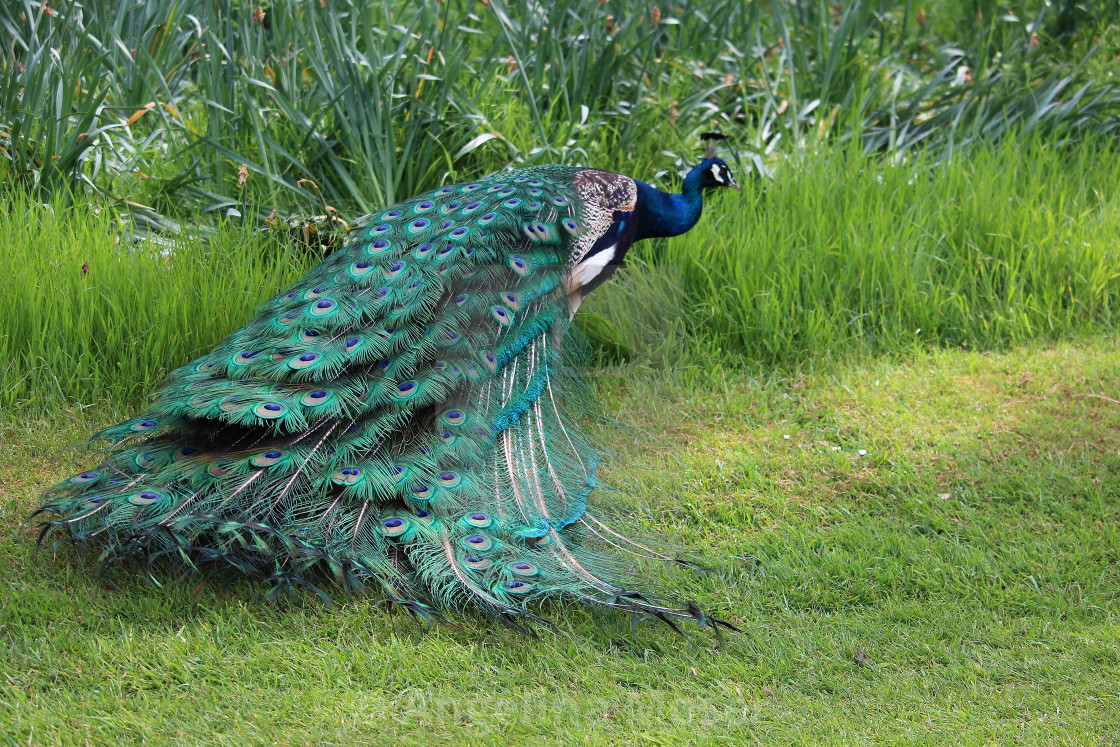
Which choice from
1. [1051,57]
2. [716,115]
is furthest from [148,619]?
[1051,57]

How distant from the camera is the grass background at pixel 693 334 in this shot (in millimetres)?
2791

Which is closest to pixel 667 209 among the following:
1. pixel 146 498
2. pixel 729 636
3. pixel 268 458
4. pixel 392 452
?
pixel 392 452

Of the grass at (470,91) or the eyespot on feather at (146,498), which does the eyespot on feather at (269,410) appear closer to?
the eyespot on feather at (146,498)

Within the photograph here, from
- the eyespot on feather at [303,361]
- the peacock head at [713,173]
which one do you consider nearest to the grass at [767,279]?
the peacock head at [713,173]

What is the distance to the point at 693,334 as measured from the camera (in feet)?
16.1

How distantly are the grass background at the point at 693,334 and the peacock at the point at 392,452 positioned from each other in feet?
0.62

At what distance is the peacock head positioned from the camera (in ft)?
15.4

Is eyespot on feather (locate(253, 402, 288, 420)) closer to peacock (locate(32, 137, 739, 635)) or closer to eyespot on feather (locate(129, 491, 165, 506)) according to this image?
peacock (locate(32, 137, 739, 635))

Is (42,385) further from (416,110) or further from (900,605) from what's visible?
(900,605)

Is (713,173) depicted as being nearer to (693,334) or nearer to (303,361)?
(693,334)

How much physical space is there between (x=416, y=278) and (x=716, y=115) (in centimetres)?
324

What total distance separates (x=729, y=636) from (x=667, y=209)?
2112mm

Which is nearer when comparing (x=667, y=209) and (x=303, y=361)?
(x=303, y=361)

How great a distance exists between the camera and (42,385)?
4199mm
